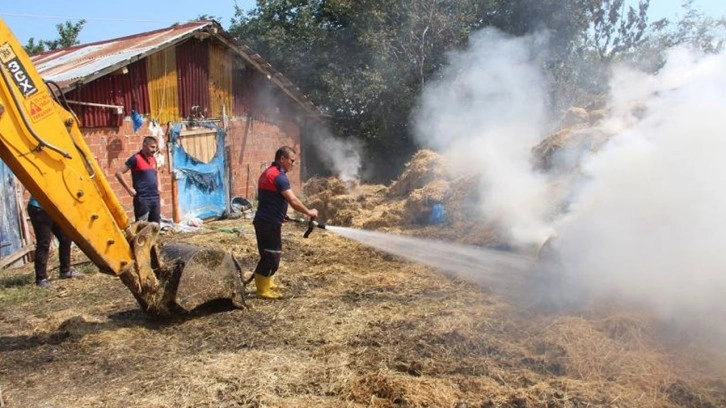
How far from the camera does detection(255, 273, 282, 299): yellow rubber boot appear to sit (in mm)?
6703

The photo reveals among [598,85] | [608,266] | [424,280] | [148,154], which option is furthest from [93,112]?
[598,85]

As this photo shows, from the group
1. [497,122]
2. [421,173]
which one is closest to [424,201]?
[421,173]

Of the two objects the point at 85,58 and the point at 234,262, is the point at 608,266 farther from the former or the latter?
the point at 85,58

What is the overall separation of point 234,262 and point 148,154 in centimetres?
328

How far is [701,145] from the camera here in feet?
19.2

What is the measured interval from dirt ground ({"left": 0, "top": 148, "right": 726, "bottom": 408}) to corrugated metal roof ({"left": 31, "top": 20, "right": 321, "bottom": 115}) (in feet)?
16.9

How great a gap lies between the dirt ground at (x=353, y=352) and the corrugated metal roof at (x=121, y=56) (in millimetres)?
5149

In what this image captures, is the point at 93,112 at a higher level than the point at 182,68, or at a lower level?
lower

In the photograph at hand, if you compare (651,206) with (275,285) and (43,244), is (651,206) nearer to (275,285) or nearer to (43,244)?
(275,285)

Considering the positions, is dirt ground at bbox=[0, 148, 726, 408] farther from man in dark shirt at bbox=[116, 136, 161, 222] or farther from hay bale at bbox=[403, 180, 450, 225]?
hay bale at bbox=[403, 180, 450, 225]

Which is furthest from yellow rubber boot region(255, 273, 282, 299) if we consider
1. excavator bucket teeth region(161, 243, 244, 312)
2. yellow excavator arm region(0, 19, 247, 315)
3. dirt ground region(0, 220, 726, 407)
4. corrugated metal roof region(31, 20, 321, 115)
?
corrugated metal roof region(31, 20, 321, 115)

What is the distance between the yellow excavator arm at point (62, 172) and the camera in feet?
14.5

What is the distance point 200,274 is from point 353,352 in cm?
192

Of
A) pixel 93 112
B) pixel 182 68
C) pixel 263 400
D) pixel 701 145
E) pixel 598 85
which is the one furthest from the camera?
pixel 598 85
